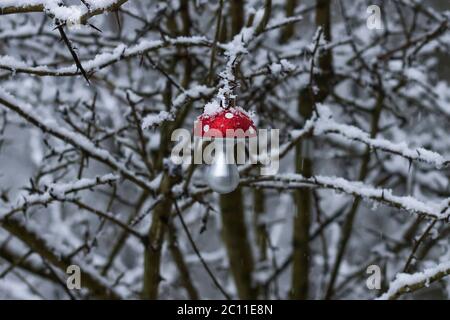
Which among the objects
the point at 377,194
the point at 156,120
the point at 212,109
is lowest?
the point at 377,194

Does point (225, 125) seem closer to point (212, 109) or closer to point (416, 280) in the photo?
point (212, 109)

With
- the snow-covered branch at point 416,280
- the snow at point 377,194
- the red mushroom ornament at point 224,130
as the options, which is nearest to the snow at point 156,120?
the red mushroom ornament at point 224,130

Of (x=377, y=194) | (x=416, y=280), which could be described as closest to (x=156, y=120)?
(x=377, y=194)

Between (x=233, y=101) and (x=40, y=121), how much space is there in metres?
1.01

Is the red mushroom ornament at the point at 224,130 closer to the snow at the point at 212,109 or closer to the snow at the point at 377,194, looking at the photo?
the snow at the point at 212,109

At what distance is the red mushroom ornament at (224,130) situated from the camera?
204 cm

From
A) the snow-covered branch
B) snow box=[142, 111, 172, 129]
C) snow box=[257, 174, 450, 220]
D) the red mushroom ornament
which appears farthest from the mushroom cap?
the snow-covered branch

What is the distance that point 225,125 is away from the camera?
2.04 meters

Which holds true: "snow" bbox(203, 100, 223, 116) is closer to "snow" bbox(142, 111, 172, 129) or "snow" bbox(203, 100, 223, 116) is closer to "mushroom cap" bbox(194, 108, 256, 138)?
"mushroom cap" bbox(194, 108, 256, 138)

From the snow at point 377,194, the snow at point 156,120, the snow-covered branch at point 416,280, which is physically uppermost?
the snow at point 156,120

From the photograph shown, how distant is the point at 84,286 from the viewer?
11.9 ft

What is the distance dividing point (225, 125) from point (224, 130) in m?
0.02
